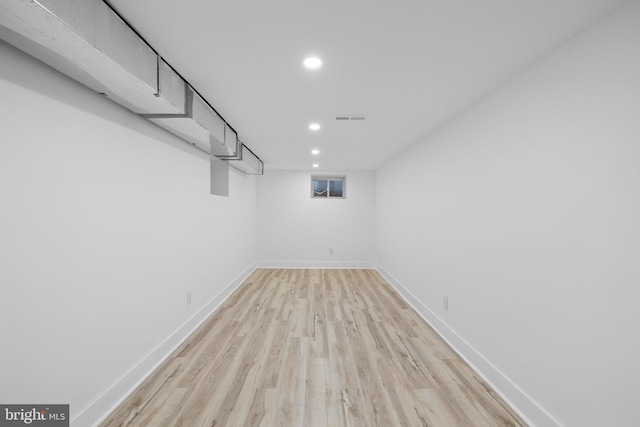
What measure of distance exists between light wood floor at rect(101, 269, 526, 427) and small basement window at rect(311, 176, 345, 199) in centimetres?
345

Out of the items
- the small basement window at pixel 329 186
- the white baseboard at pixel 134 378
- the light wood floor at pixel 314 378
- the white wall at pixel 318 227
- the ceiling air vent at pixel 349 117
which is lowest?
the light wood floor at pixel 314 378

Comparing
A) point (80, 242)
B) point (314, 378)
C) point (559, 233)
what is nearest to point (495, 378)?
point (559, 233)

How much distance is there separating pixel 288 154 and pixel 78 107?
318 centimetres

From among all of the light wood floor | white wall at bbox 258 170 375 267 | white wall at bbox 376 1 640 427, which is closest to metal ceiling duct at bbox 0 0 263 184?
the light wood floor

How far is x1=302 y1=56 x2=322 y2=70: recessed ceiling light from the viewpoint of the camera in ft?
5.51

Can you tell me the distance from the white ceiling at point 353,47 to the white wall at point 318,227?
3724 mm

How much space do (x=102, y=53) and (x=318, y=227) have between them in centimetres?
538

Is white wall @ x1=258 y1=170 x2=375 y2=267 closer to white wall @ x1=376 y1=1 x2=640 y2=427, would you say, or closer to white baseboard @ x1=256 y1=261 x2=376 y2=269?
white baseboard @ x1=256 y1=261 x2=376 y2=269

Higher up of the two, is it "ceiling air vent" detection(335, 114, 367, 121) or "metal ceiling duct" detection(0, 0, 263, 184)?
"ceiling air vent" detection(335, 114, 367, 121)

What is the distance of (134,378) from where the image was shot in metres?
1.99

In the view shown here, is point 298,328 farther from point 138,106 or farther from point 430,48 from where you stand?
point 430,48

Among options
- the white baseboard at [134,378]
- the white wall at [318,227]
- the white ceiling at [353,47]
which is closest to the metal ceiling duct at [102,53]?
the white ceiling at [353,47]

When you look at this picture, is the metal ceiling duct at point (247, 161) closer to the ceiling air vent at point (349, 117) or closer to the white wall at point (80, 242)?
the white wall at point (80, 242)

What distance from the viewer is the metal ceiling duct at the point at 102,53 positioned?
1007 mm
